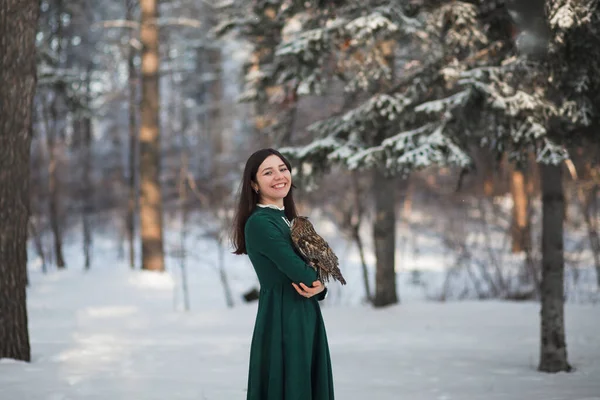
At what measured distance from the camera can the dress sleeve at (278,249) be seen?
3305mm

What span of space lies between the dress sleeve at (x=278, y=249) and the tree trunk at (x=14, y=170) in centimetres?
373

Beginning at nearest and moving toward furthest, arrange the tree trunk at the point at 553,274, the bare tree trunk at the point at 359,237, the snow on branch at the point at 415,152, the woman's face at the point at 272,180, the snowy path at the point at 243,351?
the woman's face at the point at 272,180 < the snowy path at the point at 243,351 < the snow on branch at the point at 415,152 < the tree trunk at the point at 553,274 < the bare tree trunk at the point at 359,237

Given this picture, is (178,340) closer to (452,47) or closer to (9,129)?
(9,129)

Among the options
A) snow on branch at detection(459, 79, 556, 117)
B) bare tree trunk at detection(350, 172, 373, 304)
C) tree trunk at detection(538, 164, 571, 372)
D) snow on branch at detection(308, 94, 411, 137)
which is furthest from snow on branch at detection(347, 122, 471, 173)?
bare tree trunk at detection(350, 172, 373, 304)

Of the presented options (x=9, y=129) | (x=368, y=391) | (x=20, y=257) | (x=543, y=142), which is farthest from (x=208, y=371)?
(x=543, y=142)

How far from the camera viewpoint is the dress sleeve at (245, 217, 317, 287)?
130 inches

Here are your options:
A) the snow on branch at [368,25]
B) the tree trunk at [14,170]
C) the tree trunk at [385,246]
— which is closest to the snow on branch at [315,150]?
the snow on branch at [368,25]

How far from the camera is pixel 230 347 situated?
26.8 ft

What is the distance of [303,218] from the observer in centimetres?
355

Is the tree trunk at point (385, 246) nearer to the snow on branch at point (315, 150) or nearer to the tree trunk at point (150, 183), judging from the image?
the snow on branch at point (315, 150)

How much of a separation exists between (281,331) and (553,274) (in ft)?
14.2

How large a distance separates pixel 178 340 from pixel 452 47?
5309 mm

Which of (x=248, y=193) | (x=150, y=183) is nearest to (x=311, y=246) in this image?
(x=248, y=193)

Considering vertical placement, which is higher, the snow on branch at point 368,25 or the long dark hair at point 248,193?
the snow on branch at point 368,25
